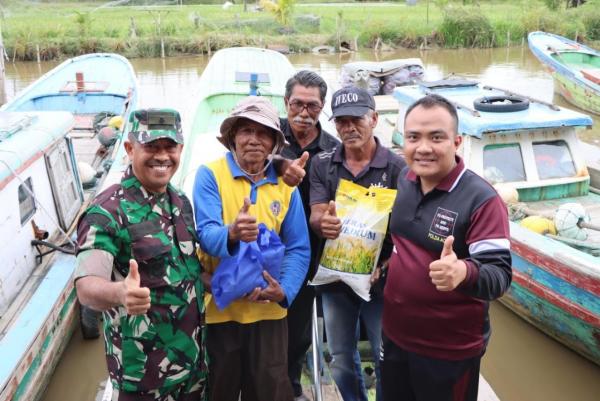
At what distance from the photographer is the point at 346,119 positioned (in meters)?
2.73

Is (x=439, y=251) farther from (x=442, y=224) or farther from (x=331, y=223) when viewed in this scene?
(x=331, y=223)

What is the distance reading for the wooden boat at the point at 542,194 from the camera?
15.7ft

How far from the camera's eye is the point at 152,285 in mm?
2145

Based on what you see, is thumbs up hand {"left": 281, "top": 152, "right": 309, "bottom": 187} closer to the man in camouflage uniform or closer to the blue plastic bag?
the blue plastic bag

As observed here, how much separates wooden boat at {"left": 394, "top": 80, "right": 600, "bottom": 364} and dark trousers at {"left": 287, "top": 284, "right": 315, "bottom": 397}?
8.63 ft

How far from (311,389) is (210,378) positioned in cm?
115

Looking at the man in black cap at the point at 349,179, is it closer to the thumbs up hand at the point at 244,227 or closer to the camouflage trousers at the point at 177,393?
the thumbs up hand at the point at 244,227

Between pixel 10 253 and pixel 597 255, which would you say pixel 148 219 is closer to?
pixel 10 253

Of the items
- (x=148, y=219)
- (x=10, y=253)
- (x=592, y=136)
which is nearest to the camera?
(x=148, y=219)

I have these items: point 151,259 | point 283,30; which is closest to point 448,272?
point 151,259

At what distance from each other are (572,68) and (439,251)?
44.6 ft

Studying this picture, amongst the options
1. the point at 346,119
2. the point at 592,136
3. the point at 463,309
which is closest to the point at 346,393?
the point at 463,309

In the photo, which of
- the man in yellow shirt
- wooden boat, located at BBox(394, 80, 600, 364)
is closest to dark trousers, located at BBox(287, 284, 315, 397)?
the man in yellow shirt

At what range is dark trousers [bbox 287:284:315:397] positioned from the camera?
9.89 ft
